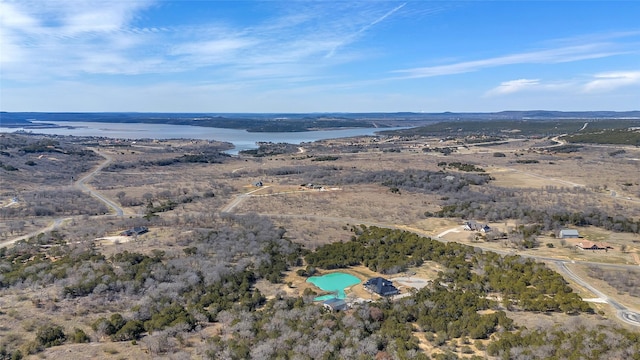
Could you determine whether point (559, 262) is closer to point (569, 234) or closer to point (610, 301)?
point (610, 301)

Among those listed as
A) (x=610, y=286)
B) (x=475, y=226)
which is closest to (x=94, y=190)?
(x=475, y=226)

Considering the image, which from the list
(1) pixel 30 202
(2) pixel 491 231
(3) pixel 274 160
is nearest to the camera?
(2) pixel 491 231

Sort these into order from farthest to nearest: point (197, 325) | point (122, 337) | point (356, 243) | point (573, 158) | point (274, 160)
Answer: point (274, 160), point (573, 158), point (356, 243), point (197, 325), point (122, 337)

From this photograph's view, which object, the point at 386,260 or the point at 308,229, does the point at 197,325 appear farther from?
the point at 308,229

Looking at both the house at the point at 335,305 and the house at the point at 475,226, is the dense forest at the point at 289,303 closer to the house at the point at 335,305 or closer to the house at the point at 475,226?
the house at the point at 335,305

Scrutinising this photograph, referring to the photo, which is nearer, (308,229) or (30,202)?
(308,229)

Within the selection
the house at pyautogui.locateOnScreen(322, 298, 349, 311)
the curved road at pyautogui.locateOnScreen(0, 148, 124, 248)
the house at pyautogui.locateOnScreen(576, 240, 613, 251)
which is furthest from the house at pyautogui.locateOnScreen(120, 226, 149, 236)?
the house at pyautogui.locateOnScreen(576, 240, 613, 251)

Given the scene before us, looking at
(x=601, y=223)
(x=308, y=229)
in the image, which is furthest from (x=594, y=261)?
(x=308, y=229)
